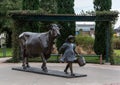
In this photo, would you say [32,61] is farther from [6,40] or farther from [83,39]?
[6,40]

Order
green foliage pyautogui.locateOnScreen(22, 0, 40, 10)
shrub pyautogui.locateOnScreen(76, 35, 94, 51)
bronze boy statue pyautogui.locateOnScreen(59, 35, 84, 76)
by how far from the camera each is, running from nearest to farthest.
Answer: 1. bronze boy statue pyautogui.locateOnScreen(59, 35, 84, 76)
2. green foliage pyautogui.locateOnScreen(22, 0, 40, 10)
3. shrub pyautogui.locateOnScreen(76, 35, 94, 51)

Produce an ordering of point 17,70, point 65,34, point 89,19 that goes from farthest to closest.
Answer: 1. point 65,34
2. point 89,19
3. point 17,70

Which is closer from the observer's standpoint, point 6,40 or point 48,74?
point 48,74

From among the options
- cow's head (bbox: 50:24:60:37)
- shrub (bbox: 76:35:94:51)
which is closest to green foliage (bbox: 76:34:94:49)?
shrub (bbox: 76:35:94:51)

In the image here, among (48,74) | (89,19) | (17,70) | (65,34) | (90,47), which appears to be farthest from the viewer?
(90,47)

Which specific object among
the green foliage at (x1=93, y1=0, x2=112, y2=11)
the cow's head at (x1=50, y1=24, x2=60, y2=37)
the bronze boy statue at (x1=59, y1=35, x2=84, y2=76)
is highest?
the green foliage at (x1=93, y1=0, x2=112, y2=11)

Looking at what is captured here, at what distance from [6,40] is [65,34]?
30434 millimetres

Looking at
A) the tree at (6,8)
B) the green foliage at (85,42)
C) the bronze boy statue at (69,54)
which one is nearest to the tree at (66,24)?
the green foliage at (85,42)

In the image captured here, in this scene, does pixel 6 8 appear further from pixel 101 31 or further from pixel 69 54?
pixel 69 54

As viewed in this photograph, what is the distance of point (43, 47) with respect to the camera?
54.6 feet

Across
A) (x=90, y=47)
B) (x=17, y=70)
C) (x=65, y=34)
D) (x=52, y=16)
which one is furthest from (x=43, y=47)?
(x=90, y=47)

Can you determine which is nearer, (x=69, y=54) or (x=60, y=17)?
(x=69, y=54)

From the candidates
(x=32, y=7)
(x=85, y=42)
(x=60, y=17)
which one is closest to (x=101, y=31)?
(x=60, y=17)

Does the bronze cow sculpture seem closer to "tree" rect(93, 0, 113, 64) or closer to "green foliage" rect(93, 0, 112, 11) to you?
"tree" rect(93, 0, 113, 64)
